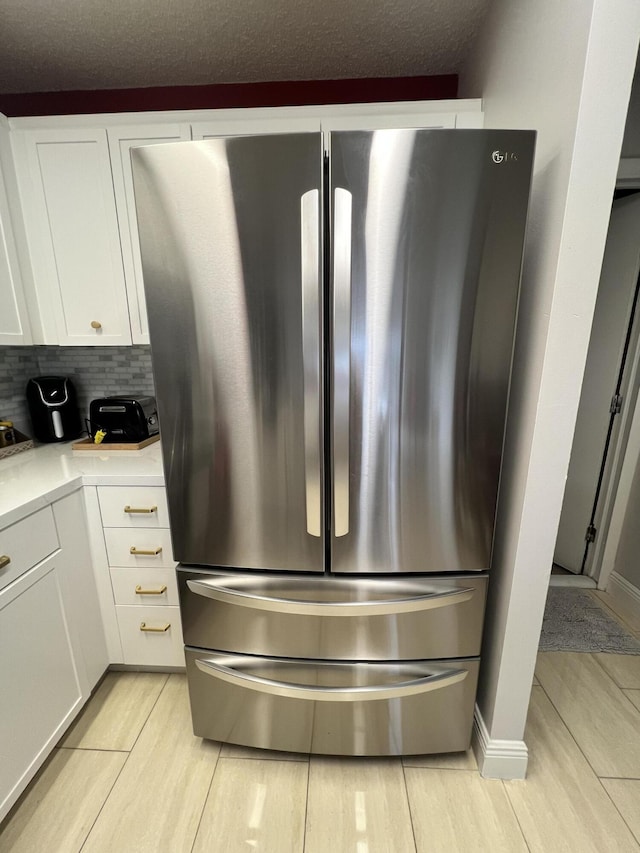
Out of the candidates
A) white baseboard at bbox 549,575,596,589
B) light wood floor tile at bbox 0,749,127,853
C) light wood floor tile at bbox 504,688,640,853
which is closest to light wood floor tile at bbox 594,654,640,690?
light wood floor tile at bbox 504,688,640,853

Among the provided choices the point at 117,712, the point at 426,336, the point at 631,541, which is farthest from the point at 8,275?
the point at 631,541

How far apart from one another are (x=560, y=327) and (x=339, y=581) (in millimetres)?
943

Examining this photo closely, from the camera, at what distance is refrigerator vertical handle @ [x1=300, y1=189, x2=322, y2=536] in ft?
3.13

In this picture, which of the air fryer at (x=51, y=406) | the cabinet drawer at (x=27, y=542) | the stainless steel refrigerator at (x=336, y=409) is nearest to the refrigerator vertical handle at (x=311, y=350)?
the stainless steel refrigerator at (x=336, y=409)

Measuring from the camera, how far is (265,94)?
1.82m

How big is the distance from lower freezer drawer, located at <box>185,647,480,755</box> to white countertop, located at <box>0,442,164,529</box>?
0.68 meters

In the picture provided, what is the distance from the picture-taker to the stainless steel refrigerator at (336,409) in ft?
3.08

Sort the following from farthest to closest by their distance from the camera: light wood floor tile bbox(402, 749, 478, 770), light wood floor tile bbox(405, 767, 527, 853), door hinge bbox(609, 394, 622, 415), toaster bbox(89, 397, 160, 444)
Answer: door hinge bbox(609, 394, 622, 415)
toaster bbox(89, 397, 160, 444)
light wood floor tile bbox(402, 749, 478, 770)
light wood floor tile bbox(405, 767, 527, 853)

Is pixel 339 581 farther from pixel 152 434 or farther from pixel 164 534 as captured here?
pixel 152 434

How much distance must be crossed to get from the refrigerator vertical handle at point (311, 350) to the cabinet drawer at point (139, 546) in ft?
2.41

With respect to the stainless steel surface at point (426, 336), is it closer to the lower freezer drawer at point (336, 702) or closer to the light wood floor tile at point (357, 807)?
the lower freezer drawer at point (336, 702)

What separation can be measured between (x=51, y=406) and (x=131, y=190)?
111 cm

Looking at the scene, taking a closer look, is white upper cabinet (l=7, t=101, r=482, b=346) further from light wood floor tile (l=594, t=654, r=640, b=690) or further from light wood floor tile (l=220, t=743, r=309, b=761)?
light wood floor tile (l=594, t=654, r=640, b=690)

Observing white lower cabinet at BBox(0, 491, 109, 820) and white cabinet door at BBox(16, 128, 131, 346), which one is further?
white cabinet door at BBox(16, 128, 131, 346)
